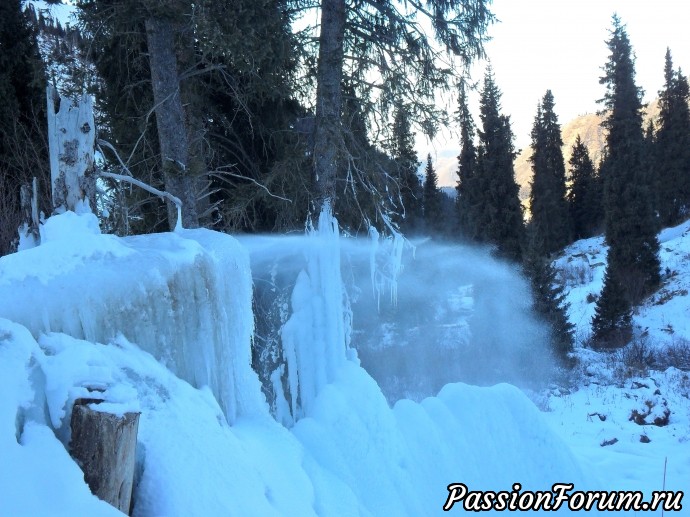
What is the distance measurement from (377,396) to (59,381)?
280 cm

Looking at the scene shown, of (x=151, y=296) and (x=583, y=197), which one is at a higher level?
(x=583, y=197)

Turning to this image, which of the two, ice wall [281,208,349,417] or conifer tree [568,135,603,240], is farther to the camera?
conifer tree [568,135,603,240]

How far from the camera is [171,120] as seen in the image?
18.3ft

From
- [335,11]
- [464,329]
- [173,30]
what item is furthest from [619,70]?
[173,30]

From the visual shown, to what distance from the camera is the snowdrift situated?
1.89 m

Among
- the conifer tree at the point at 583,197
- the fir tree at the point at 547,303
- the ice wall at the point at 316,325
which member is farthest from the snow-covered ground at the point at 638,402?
the conifer tree at the point at 583,197

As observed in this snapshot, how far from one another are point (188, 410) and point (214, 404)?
30cm

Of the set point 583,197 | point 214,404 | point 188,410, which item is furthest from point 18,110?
point 583,197

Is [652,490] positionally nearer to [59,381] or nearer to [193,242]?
[193,242]

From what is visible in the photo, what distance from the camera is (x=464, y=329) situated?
57.3ft

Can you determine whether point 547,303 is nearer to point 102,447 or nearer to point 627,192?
point 627,192

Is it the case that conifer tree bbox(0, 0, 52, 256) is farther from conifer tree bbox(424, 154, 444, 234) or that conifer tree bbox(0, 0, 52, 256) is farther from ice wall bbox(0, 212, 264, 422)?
conifer tree bbox(424, 154, 444, 234)

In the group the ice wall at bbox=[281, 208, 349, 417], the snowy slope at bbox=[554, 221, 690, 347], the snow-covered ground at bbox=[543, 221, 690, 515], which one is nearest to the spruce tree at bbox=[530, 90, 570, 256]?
the snowy slope at bbox=[554, 221, 690, 347]

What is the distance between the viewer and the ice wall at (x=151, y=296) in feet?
7.52
